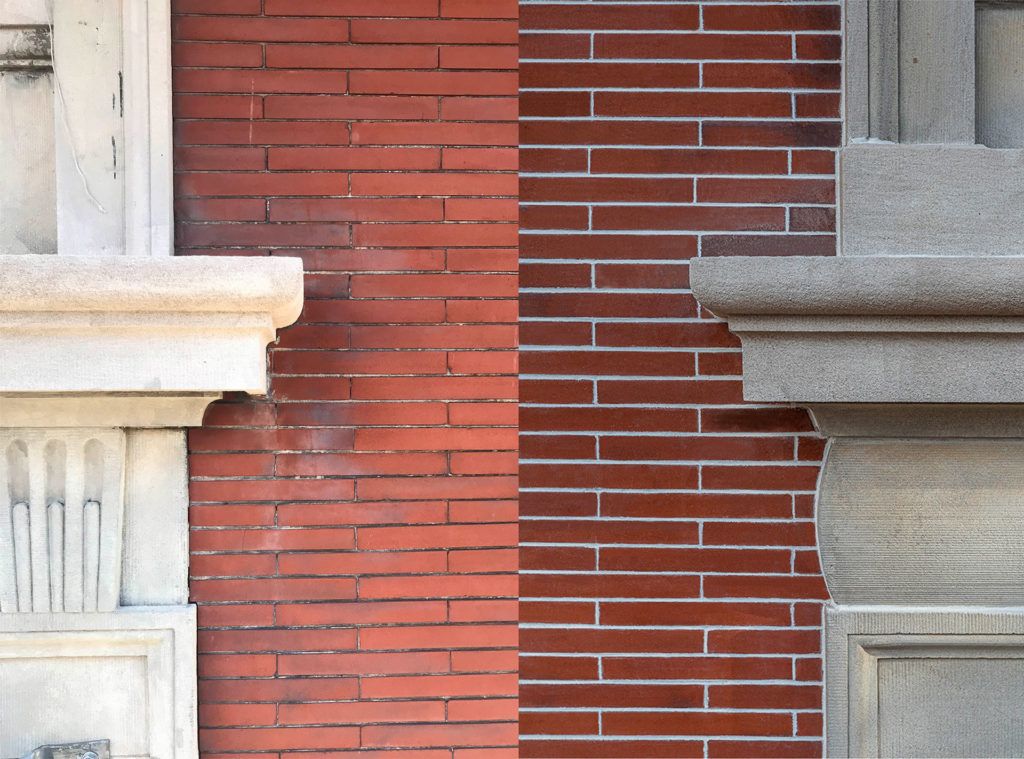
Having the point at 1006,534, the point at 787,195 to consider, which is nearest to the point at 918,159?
the point at 787,195

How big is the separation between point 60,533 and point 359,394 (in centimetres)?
73

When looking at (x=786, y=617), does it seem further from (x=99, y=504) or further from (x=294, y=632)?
(x=99, y=504)

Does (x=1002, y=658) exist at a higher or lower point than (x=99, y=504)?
lower

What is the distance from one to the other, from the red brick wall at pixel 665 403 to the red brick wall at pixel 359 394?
101 millimetres

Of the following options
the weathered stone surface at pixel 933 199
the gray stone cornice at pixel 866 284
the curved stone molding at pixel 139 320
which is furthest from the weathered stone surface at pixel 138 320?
the weathered stone surface at pixel 933 199

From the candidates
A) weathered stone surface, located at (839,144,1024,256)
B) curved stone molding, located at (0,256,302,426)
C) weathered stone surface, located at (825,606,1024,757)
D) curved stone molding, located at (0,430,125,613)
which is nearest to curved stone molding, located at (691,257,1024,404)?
weathered stone surface, located at (839,144,1024,256)

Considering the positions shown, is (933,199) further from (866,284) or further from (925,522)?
(925,522)

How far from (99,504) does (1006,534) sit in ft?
6.85

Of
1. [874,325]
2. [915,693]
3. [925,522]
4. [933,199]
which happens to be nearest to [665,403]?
[874,325]

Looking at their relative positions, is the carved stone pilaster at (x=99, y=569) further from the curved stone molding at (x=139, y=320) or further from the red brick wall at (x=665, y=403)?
the red brick wall at (x=665, y=403)

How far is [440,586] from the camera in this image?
2166 mm

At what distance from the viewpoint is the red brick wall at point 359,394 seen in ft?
7.02

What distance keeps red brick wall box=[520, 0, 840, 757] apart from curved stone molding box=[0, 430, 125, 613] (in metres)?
0.95

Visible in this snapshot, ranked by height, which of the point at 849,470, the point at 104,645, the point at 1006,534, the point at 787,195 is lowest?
the point at 104,645
